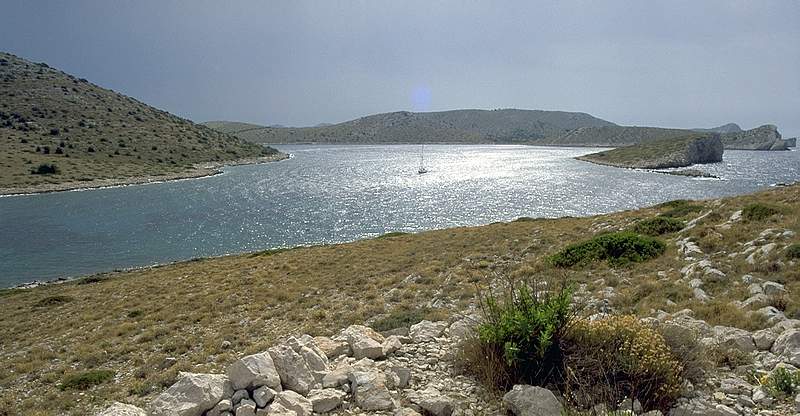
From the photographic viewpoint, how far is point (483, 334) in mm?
7109

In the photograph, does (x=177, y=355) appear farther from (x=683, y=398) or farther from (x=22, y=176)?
(x=22, y=176)

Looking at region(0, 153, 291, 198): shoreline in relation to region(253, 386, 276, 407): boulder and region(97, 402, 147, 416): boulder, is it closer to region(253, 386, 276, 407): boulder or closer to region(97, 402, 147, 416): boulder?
region(97, 402, 147, 416): boulder

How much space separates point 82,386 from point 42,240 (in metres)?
52.4

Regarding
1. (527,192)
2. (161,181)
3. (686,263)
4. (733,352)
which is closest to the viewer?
(733,352)

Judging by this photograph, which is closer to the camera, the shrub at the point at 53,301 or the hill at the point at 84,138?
the shrub at the point at 53,301

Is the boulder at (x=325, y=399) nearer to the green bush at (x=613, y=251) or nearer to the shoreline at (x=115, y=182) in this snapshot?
the green bush at (x=613, y=251)

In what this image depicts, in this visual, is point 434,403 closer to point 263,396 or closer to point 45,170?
point 263,396

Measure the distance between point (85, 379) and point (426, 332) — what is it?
32.4 ft

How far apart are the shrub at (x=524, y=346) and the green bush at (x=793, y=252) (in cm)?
948

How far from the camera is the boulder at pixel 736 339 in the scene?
736 centimetres

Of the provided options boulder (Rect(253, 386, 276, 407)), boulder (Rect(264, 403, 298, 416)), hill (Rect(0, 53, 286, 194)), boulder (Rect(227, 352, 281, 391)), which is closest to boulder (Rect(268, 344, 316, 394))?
boulder (Rect(227, 352, 281, 391))

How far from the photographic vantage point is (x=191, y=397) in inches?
256

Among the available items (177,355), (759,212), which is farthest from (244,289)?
(759,212)

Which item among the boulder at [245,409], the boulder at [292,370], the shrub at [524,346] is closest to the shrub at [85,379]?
the boulder at [292,370]
